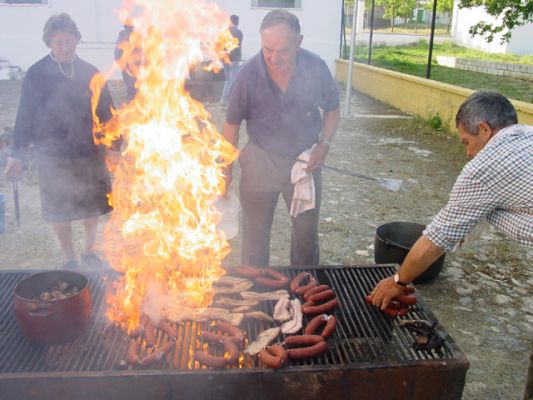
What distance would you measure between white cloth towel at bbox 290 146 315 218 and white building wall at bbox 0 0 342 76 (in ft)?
47.2

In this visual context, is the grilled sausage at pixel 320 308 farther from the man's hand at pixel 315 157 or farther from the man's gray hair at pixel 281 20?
the man's gray hair at pixel 281 20

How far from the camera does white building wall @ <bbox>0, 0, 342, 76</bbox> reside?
54.6 feet

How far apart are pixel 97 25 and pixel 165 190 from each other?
15044mm

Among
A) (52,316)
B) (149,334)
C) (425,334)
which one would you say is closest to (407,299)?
(425,334)

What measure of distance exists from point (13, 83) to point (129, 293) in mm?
16107

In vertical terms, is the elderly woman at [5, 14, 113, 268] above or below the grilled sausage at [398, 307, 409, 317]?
above

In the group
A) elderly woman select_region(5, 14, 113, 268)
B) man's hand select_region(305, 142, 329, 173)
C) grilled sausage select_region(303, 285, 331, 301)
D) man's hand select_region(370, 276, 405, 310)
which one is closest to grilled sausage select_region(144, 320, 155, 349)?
grilled sausage select_region(303, 285, 331, 301)

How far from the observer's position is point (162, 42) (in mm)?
4320

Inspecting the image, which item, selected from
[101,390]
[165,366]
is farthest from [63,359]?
[165,366]

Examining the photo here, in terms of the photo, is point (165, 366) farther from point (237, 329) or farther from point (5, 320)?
point (5, 320)

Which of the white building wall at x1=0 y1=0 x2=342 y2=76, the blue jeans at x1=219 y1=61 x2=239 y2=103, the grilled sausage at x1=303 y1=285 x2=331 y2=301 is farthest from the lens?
the white building wall at x1=0 y1=0 x2=342 y2=76

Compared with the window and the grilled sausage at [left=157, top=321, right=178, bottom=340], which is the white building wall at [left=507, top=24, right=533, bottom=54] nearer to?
the window

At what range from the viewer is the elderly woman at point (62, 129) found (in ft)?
14.2

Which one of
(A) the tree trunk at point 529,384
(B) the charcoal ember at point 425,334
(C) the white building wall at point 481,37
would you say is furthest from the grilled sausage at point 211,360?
(C) the white building wall at point 481,37
